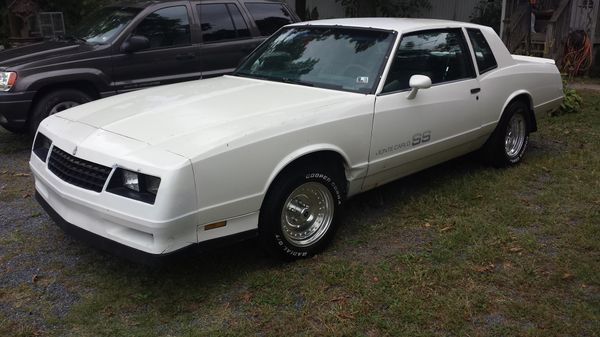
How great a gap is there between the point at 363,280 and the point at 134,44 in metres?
4.39

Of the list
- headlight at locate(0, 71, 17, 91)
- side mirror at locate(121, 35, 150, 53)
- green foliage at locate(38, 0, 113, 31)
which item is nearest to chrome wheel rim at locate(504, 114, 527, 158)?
side mirror at locate(121, 35, 150, 53)

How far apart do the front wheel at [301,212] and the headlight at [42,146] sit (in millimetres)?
1613

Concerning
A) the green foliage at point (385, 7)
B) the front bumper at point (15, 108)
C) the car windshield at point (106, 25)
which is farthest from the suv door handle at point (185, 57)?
the green foliage at point (385, 7)

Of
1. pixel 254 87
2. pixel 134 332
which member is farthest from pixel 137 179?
pixel 254 87

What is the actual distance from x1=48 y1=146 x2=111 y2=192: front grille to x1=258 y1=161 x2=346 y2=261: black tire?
976 millimetres

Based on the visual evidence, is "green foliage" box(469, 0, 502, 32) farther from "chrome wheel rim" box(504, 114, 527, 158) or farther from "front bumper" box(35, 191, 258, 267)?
"front bumper" box(35, 191, 258, 267)

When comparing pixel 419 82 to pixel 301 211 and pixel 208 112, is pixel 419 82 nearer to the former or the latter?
pixel 301 211

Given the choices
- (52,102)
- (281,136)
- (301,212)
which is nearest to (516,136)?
Result: (301,212)

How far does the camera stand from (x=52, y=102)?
21.4 feet

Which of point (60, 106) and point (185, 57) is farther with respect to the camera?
point (185, 57)

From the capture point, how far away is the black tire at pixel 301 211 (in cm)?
369

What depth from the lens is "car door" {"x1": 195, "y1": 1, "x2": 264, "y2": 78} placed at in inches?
295

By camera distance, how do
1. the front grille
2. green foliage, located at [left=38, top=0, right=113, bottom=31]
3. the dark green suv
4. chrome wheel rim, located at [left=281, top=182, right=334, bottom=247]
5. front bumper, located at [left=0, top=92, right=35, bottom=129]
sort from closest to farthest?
the front grille → chrome wheel rim, located at [left=281, top=182, right=334, bottom=247] → front bumper, located at [left=0, top=92, right=35, bottom=129] → the dark green suv → green foliage, located at [left=38, top=0, right=113, bottom=31]

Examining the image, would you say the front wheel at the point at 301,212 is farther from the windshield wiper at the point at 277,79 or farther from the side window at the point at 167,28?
the side window at the point at 167,28
